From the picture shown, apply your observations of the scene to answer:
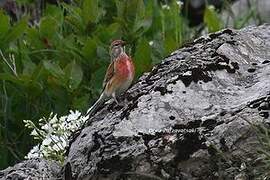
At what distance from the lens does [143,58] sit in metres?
6.73

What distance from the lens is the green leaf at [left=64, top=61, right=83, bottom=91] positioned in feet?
21.3

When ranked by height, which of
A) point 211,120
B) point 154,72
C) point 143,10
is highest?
point 143,10

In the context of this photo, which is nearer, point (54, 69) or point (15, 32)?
point (54, 69)

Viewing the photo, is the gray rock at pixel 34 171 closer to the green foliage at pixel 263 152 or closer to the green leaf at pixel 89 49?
the green foliage at pixel 263 152

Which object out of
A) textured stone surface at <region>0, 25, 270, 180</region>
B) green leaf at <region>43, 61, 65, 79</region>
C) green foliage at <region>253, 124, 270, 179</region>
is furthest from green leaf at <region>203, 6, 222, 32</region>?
green foliage at <region>253, 124, 270, 179</region>

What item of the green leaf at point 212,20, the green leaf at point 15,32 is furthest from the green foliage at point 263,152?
the green leaf at point 212,20

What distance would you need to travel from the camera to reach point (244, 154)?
4.32 metres

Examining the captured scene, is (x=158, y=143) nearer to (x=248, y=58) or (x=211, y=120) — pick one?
(x=211, y=120)

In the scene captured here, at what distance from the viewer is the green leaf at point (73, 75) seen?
21.3 ft

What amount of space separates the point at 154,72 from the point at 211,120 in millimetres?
772

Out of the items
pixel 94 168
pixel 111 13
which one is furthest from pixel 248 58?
pixel 111 13

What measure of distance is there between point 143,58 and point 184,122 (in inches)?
87.4

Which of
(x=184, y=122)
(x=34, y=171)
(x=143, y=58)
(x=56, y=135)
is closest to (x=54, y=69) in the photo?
(x=143, y=58)

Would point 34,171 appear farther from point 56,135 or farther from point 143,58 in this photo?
point 143,58
